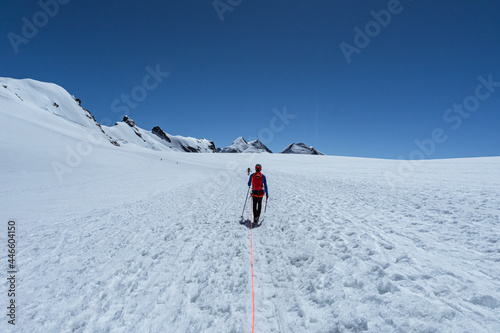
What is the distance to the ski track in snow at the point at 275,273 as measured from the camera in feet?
11.8

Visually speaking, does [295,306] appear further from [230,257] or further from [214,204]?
[214,204]

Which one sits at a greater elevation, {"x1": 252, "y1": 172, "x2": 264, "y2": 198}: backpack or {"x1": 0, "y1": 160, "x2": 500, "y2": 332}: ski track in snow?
{"x1": 252, "y1": 172, "x2": 264, "y2": 198}: backpack

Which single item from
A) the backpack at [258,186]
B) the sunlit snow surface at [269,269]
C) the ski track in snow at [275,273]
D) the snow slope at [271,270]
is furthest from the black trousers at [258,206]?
the sunlit snow surface at [269,269]

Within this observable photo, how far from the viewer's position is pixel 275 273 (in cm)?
521

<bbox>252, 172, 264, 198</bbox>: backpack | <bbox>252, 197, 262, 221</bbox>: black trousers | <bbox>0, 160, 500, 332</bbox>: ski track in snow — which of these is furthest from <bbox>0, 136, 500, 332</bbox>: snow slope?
<bbox>252, 172, 264, 198</bbox>: backpack

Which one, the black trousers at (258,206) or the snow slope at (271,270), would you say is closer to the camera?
the snow slope at (271,270)

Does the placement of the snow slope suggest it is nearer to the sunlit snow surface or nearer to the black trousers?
the sunlit snow surface

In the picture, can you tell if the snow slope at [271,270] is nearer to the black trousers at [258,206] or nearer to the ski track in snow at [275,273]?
the ski track in snow at [275,273]

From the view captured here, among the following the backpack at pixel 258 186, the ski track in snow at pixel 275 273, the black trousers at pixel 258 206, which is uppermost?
the backpack at pixel 258 186

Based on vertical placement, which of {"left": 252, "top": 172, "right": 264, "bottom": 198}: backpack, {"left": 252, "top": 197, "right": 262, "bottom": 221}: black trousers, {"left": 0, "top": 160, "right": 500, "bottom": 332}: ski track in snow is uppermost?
{"left": 252, "top": 172, "right": 264, "bottom": 198}: backpack

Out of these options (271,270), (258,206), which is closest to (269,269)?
(271,270)

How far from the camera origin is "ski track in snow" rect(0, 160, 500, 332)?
3.59 metres

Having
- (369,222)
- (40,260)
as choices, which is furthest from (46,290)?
(369,222)

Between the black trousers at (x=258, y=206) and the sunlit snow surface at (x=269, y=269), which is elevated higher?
the black trousers at (x=258, y=206)
